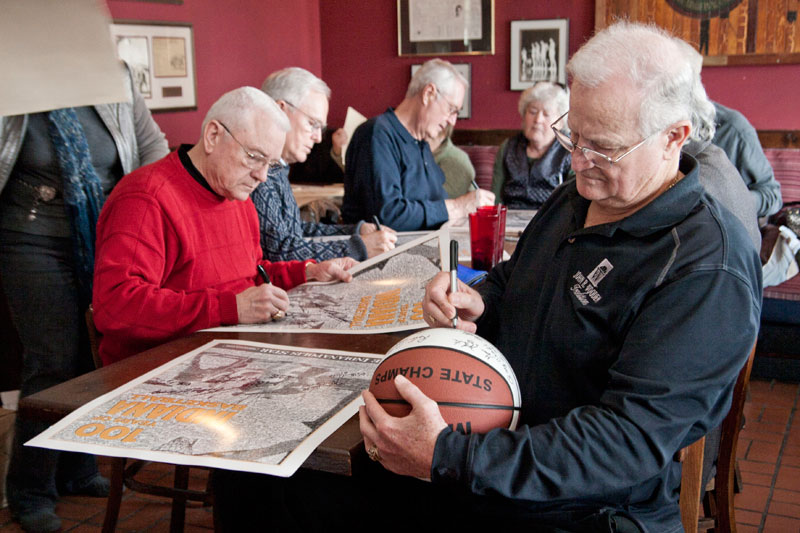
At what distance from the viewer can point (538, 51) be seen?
20.1 ft

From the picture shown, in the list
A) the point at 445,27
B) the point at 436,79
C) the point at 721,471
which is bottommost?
the point at 721,471

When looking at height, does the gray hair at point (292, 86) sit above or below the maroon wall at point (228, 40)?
below

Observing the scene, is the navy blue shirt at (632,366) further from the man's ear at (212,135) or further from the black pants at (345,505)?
the man's ear at (212,135)

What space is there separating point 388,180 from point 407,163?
19 cm

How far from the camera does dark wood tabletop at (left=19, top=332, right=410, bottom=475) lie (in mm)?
1166

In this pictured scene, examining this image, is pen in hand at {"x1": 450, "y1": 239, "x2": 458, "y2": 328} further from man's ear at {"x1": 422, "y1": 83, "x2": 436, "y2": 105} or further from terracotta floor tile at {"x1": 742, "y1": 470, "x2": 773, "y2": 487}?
terracotta floor tile at {"x1": 742, "y1": 470, "x2": 773, "y2": 487}

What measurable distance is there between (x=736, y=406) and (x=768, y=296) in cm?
252

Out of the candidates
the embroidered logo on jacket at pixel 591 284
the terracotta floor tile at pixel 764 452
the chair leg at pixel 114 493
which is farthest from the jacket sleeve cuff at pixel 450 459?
the terracotta floor tile at pixel 764 452

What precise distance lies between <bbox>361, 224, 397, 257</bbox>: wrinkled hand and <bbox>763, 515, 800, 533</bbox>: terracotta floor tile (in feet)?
5.40

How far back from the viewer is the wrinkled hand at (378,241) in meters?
2.67

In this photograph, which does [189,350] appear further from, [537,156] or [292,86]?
[537,156]

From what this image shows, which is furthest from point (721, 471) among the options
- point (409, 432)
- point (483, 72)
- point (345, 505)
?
point (483, 72)

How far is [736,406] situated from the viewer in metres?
1.71

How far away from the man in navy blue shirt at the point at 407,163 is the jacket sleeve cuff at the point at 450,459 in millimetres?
1976
